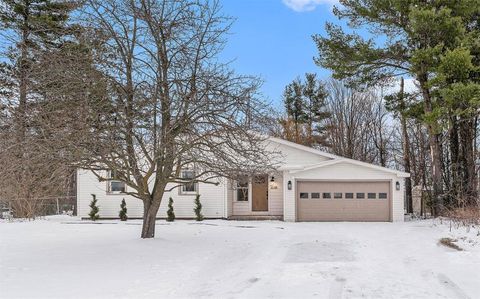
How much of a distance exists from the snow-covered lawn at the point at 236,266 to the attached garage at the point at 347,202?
664cm

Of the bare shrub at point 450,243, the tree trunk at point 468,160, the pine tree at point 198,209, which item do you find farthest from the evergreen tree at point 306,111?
the bare shrub at point 450,243

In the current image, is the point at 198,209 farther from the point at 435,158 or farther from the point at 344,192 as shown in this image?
the point at 435,158

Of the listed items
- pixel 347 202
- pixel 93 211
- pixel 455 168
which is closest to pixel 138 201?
pixel 93 211

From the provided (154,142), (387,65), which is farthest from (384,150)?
(154,142)

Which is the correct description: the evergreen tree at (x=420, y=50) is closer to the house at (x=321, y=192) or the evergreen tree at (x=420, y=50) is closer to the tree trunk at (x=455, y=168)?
the tree trunk at (x=455, y=168)

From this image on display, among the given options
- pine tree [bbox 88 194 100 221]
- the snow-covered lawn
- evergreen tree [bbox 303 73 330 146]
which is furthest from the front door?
evergreen tree [bbox 303 73 330 146]

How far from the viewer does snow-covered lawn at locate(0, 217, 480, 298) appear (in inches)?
264

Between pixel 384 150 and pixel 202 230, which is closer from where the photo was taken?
pixel 202 230

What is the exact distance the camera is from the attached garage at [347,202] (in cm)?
2016

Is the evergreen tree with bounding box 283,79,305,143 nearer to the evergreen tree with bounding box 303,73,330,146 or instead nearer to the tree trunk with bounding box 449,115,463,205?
the evergreen tree with bounding box 303,73,330,146

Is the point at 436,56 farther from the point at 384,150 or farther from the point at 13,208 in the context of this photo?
the point at 13,208

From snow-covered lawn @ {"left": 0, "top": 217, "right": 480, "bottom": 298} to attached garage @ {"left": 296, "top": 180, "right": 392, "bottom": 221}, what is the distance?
6.64 metres

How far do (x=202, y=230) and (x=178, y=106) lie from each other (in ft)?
21.9

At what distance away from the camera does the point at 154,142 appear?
9938 millimetres
